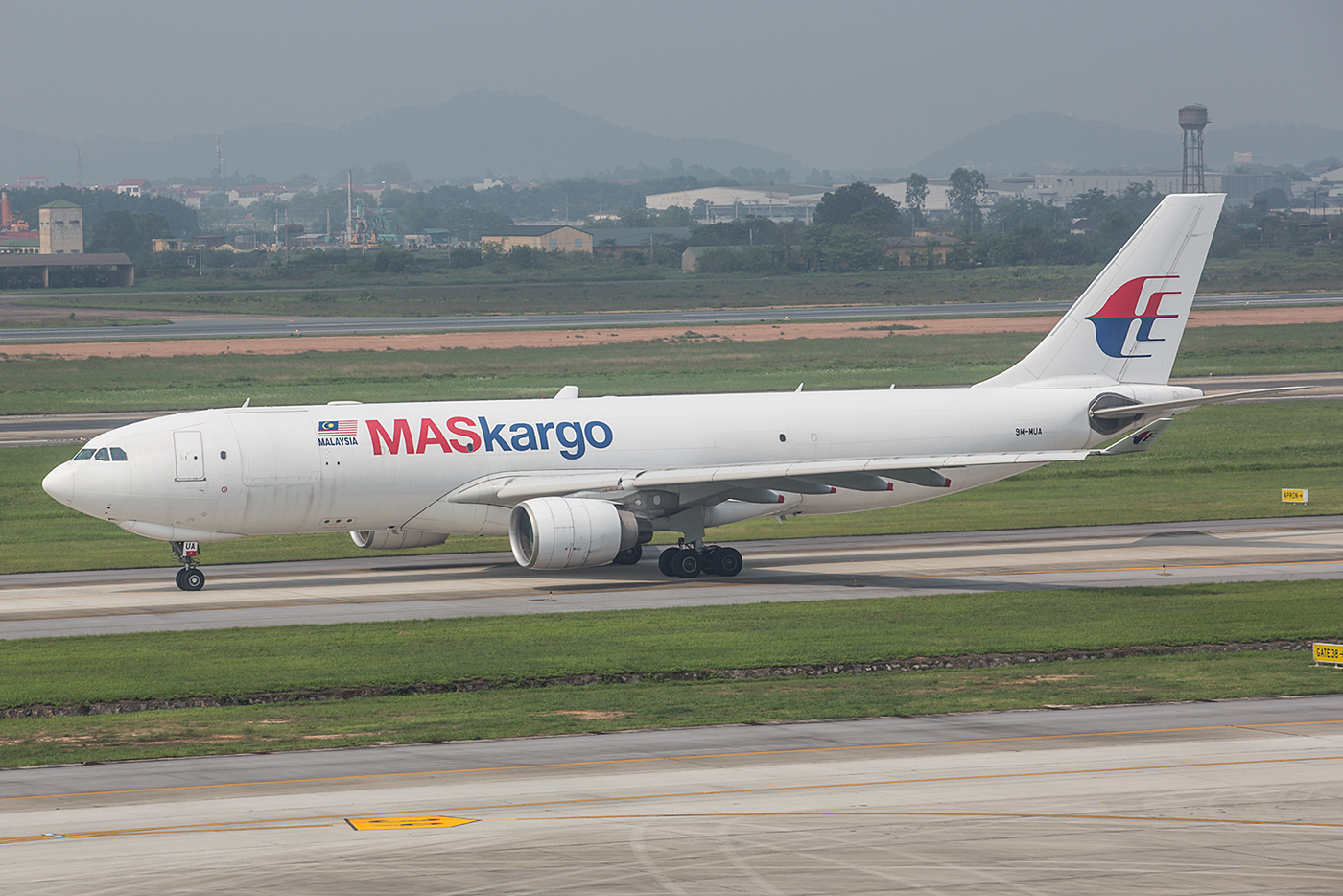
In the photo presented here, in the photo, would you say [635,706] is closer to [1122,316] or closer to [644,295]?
[1122,316]

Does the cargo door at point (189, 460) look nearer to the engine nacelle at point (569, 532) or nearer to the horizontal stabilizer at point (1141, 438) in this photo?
the engine nacelle at point (569, 532)

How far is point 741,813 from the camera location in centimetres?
2020

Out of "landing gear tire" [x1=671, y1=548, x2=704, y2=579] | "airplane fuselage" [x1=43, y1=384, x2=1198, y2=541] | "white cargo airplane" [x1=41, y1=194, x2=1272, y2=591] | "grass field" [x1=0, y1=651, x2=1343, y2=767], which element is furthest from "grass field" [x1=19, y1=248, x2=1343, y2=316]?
"grass field" [x1=0, y1=651, x2=1343, y2=767]

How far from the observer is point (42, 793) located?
861 inches

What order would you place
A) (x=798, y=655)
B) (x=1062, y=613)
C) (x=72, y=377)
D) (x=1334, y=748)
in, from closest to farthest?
(x=1334, y=748) < (x=798, y=655) < (x=1062, y=613) < (x=72, y=377)

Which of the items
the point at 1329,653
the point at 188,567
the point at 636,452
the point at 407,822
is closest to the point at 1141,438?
the point at 636,452

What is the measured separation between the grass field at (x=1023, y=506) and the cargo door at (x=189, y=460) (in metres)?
7.17

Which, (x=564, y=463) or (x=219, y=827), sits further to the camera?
(x=564, y=463)

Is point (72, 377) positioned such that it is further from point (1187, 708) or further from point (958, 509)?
point (1187, 708)

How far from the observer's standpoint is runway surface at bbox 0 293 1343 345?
438ft

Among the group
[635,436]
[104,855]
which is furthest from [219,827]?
[635,436]

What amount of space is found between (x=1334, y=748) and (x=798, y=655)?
11262mm

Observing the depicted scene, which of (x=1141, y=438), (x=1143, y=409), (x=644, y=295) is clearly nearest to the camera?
(x=1143, y=409)

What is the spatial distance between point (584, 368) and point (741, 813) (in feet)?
271
